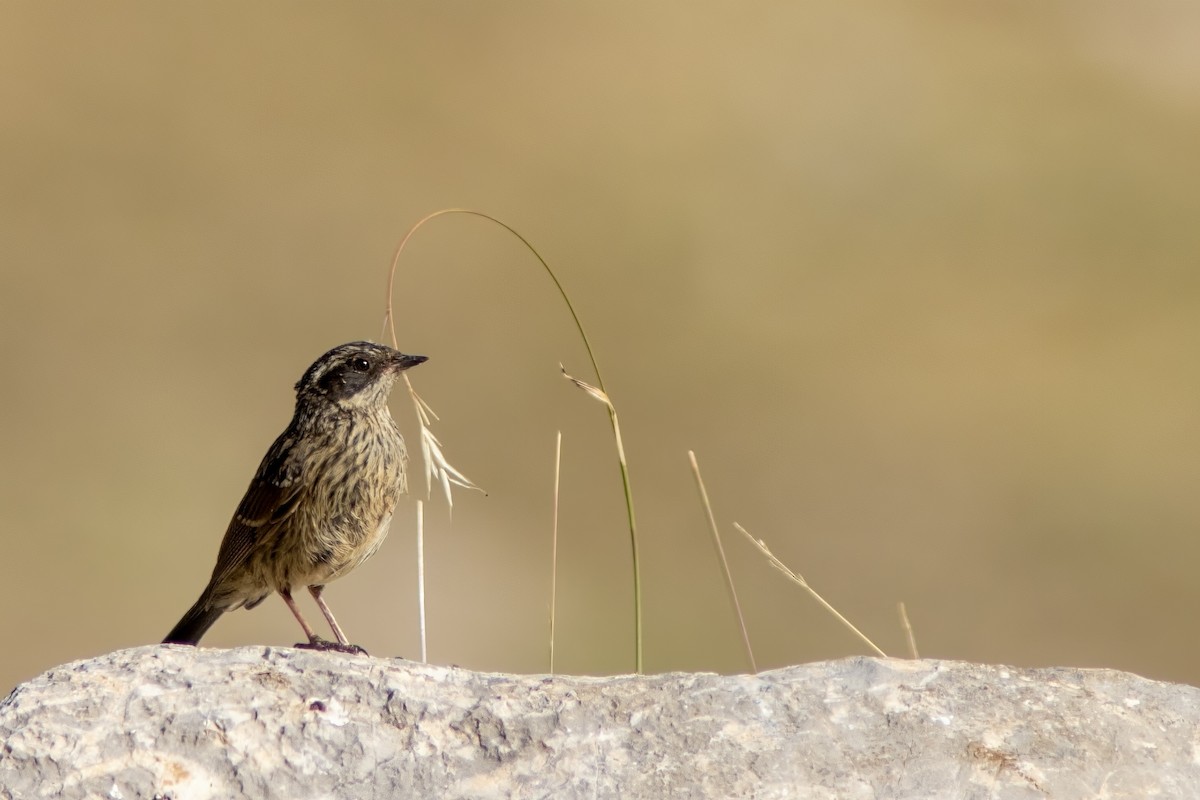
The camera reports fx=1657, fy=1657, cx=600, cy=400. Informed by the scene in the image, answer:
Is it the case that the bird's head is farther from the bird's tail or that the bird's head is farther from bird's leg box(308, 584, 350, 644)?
the bird's tail

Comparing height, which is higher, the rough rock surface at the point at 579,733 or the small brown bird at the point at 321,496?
the small brown bird at the point at 321,496

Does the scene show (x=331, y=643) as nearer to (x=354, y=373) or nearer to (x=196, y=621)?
(x=196, y=621)

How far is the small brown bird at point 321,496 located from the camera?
671cm

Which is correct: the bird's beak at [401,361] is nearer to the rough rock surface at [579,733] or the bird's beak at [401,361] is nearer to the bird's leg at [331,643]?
the bird's leg at [331,643]

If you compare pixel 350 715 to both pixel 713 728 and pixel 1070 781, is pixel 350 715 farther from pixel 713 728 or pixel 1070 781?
pixel 1070 781

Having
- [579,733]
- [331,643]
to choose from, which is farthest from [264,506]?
[579,733]

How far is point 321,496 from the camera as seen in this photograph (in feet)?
22.1

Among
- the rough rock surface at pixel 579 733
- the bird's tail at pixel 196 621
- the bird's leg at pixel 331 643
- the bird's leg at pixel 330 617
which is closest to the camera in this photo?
the rough rock surface at pixel 579 733

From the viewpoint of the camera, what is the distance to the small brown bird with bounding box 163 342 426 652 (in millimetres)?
6715

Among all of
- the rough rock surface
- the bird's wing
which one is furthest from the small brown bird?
the rough rock surface

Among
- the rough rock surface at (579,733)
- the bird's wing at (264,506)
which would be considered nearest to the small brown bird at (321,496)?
the bird's wing at (264,506)

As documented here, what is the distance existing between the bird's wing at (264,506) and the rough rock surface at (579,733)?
2354 millimetres

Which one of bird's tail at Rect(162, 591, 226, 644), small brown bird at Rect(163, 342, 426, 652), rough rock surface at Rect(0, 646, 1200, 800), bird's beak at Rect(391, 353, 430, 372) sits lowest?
rough rock surface at Rect(0, 646, 1200, 800)

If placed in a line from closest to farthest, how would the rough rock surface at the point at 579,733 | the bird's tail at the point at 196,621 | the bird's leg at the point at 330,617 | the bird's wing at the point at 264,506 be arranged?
Result: the rough rock surface at the point at 579,733 < the bird's leg at the point at 330,617 < the bird's wing at the point at 264,506 < the bird's tail at the point at 196,621
